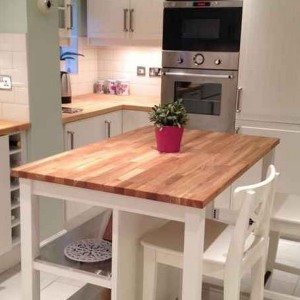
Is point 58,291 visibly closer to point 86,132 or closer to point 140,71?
point 86,132

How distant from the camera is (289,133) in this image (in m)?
3.44

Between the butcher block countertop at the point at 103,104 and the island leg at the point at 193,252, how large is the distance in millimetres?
1802

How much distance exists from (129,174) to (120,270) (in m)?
0.39

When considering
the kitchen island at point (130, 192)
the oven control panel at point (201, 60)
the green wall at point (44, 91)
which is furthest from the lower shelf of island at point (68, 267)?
the oven control panel at point (201, 60)

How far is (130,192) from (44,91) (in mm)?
1606

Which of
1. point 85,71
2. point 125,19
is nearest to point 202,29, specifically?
point 125,19

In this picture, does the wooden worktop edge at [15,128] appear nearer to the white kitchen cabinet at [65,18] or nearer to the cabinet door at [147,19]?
the white kitchen cabinet at [65,18]

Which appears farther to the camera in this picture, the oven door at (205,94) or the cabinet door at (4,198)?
the oven door at (205,94)

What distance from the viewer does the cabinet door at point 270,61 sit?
329 cm

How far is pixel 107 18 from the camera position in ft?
13.5

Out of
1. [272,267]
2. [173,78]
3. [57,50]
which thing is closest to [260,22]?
[173,78]

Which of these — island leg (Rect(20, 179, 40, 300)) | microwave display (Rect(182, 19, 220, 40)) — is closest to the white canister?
microwave display (Rect(182, 19, 220, 40))

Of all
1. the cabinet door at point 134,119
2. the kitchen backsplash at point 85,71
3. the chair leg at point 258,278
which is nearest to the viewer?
the chair leg at point 258,278

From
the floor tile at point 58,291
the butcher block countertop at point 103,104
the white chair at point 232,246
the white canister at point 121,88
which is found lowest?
the floor tile at point 58,291
